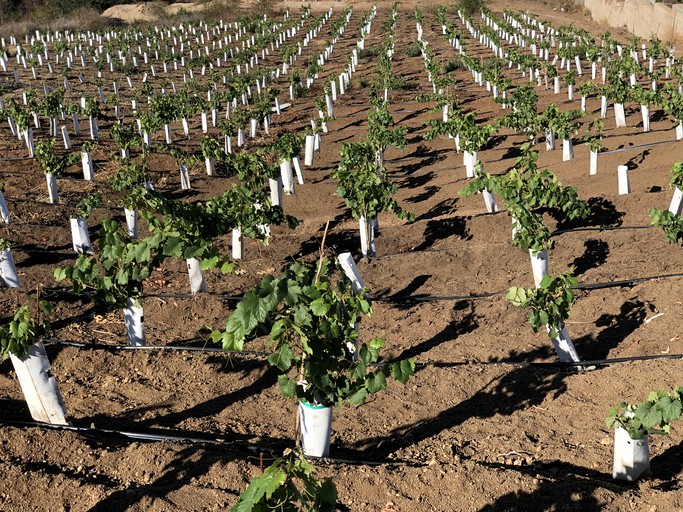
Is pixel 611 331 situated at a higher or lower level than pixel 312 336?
lower

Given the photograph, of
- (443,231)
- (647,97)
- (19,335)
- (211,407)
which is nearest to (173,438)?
(211,407)

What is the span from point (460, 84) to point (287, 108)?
7052 mm

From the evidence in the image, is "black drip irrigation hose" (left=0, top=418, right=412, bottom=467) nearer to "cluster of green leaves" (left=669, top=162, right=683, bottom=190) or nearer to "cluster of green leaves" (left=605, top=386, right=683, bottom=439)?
"cluster of green leaves" (left=605, top=386, right=683, bottom=439)

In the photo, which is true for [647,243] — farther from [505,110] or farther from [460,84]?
[460,84]

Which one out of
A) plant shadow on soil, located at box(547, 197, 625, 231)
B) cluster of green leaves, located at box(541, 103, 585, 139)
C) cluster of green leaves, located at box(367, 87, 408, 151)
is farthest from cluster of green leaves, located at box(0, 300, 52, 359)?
cluster of green leaves, located at box(541, 103, 585, 139)

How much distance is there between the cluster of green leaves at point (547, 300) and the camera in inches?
250

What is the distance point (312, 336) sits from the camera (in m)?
4.80

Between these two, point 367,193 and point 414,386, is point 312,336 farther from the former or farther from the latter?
point 367,193

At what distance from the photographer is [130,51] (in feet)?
119

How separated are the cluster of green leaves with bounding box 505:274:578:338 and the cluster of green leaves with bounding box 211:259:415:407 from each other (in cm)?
→ 192

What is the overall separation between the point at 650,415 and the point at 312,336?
228 centimetres

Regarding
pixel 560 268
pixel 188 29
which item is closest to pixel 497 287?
pixel 560 268

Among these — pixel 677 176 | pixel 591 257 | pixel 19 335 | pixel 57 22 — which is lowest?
pixel 591 257

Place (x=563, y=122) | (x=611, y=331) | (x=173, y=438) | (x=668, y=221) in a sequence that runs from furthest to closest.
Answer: (x=563, y=122) < (x=668, y=221) < (x=611, y=331) < (x=173, y=438)
